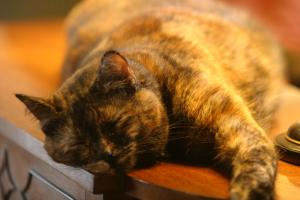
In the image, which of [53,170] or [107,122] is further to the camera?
[53,170]

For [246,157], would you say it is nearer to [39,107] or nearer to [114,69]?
[114,69]

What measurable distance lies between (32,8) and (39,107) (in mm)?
2000

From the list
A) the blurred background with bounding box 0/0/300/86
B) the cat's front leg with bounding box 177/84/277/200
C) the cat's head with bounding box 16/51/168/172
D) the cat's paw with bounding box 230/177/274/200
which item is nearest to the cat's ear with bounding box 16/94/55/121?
the cat's head with bounding box 16/51/168/172

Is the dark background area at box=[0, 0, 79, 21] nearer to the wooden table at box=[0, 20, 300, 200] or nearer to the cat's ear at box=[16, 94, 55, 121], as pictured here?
the wooden table at box=[0, 20, 300, 200]

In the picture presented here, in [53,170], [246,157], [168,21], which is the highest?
[168,21]

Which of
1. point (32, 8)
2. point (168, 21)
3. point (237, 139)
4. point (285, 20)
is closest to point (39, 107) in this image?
point (237, 139)

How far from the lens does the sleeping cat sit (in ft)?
3.25

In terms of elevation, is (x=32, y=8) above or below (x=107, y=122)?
above

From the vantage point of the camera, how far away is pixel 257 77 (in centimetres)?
151

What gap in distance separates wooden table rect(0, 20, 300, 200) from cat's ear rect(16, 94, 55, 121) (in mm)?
104

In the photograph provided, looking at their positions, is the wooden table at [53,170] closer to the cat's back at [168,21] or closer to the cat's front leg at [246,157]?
the cat's front leg at [246,157]

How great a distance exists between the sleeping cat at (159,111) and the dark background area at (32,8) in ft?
5.29

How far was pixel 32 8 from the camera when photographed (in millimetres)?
2930

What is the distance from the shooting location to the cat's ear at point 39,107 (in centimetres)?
105
